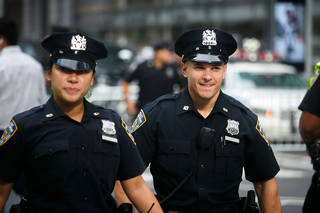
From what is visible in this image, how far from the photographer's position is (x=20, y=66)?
5.85m

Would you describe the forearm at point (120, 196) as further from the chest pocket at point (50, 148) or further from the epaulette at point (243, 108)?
the epaulette at point (243, 108)

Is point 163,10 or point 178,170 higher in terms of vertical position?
point 163,10

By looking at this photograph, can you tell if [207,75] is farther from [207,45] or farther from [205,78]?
[207,45]

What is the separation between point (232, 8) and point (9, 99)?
21.1 m

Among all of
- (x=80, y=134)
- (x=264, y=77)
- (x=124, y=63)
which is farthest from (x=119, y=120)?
(x=124, y=63)

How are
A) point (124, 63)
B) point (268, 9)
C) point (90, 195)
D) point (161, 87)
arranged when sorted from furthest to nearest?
1. point (268, 9)
2. point (124, 63)
3. point (161, 87)
4. point (90, 195)

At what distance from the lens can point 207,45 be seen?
3572 millimetres

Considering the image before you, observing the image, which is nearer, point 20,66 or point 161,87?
point 20,66

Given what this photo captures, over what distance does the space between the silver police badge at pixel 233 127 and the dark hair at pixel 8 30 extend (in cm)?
334

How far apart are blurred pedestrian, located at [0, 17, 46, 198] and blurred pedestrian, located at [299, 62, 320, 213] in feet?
10.7

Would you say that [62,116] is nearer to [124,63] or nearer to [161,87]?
[161,87]

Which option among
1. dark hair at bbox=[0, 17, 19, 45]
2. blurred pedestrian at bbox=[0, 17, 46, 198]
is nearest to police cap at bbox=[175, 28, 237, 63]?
blurred pedestrian at bbox=[0, 17, 46, 198]

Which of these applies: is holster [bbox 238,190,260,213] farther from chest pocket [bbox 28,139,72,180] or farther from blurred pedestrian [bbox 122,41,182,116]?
blurred pedestrian [bbox 122,41,182,116]

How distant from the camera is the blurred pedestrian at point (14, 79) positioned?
572 centimetres
